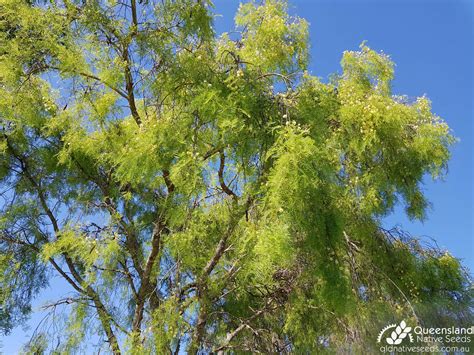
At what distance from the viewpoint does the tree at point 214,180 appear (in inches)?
138

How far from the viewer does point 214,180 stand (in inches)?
163

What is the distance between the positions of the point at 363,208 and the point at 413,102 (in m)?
1.09

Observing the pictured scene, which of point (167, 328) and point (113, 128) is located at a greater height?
point (113, 128)

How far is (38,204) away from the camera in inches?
218

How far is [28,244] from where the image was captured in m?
5.27

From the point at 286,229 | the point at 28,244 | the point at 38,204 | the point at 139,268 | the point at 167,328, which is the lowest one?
the point at 167,328

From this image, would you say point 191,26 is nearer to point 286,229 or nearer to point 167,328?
point 286,229

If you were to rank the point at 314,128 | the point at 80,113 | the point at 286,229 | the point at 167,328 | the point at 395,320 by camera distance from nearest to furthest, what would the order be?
the point at 286,229
the point at 314,128
the point at 167,328
the point at 395,320
the point at 80,113

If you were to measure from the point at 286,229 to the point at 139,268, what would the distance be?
196 centimetres

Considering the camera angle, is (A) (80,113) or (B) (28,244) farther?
(B) (28,244)

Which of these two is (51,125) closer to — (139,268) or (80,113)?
(80,113)

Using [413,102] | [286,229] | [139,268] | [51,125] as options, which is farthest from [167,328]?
[413,102]

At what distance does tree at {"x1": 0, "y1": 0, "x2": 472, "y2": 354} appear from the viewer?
351cm

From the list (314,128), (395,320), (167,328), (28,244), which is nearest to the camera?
(314,128)
